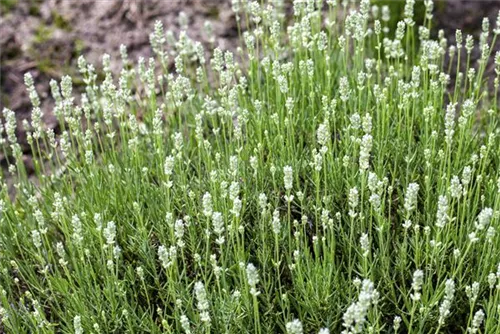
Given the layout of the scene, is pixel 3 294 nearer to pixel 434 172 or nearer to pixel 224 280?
pixel 224 280

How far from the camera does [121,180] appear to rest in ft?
12.4

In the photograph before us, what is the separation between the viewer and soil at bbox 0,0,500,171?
19.7ft

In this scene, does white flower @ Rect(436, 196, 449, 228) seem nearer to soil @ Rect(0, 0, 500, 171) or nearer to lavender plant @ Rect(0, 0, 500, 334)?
lavender plant @ Rect(0, 0, 500, 334)

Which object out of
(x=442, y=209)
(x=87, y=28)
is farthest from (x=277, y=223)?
(x=87, y=28)

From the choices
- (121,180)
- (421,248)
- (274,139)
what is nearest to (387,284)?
(421,248)

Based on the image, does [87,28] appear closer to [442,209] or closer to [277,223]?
[277,223]

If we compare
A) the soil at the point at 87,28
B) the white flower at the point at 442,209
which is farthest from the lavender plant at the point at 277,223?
the soil at the point at 87,28

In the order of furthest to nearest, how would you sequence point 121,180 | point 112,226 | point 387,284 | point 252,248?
point 121,180 < point 252,248 < point 387,284 < point 112,226

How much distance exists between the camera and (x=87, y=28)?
21.1 ft

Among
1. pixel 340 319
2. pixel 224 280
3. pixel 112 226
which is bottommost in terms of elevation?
pixel 340 319

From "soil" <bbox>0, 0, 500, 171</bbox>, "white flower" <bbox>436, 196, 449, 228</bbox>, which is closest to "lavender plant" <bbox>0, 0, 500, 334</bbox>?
"white flower" <bbox>436, 196, 449, 228</bbox>

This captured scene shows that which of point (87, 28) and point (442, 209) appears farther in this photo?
point (87, 28)

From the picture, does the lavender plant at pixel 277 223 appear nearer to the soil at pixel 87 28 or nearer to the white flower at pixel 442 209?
the white flower at pixel 442 209

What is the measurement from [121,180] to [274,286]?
1070 millimetres
